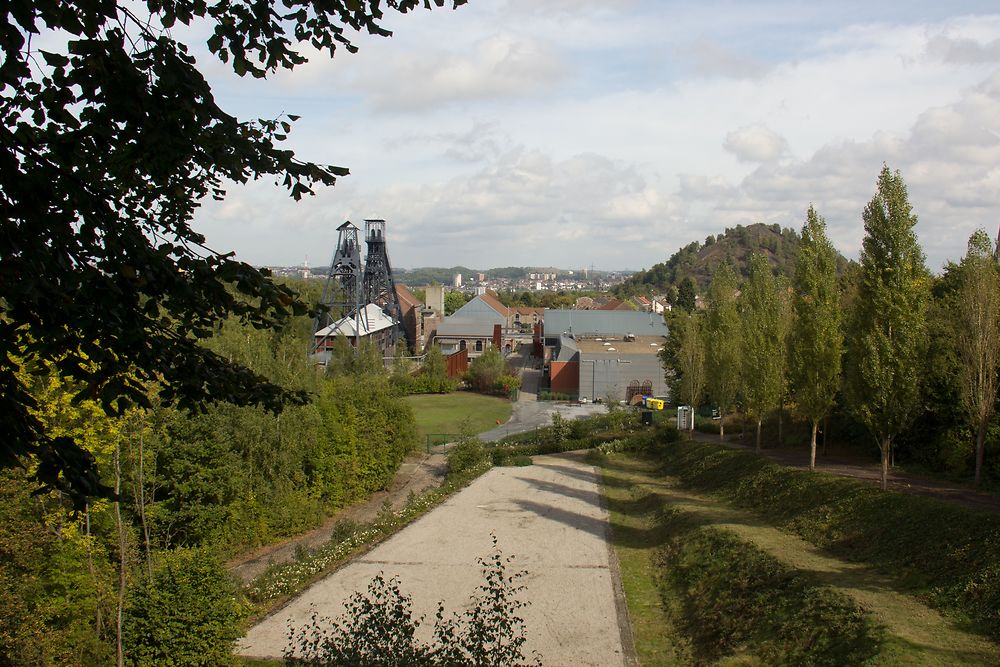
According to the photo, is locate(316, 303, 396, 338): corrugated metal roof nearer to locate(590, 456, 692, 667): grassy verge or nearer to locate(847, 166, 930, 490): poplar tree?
locate(590, 456, 692, 667): grassy verge

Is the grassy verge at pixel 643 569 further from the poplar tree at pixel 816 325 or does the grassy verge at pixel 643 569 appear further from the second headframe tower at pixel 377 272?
the second headframe tower at pixel 377 272

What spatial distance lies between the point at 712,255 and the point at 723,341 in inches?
5405

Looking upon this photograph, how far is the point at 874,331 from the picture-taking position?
16438 millimetres

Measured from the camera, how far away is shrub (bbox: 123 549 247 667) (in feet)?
33.4

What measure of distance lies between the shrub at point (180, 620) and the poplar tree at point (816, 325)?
1549cm

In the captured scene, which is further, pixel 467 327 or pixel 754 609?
pixel 467 327

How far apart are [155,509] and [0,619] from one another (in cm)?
903

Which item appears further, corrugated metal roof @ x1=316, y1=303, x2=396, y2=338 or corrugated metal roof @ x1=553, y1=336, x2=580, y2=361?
corrugated metal roof @ x1=316, y1=303, x2=396, y2=338

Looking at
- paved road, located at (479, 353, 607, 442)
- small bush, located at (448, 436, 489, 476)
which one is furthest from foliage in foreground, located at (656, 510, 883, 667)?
paved road, located at (479, 353, 607, 442)

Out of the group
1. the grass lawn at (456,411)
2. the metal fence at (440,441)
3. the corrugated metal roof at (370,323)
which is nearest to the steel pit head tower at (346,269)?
the corrugated metal roof at (370,323)

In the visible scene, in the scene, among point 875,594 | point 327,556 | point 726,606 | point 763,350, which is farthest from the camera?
point 763,350

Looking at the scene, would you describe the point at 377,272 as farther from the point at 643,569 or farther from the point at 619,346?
the point at 643,569

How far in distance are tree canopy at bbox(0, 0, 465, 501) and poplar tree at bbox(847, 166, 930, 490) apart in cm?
1466

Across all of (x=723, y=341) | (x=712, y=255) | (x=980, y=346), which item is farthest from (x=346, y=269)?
(x=712, y=255)
